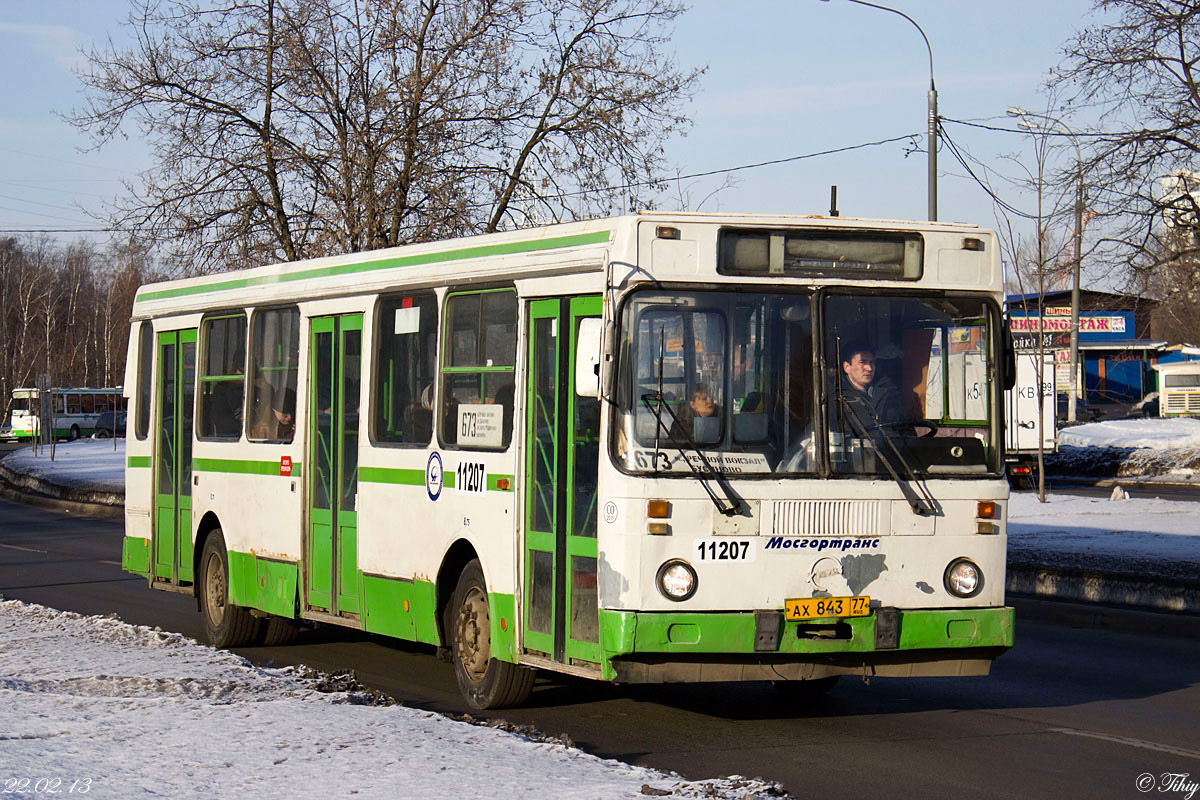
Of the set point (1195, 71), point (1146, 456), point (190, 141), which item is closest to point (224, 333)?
point (1195, 71)

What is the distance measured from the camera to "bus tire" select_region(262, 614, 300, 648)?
12.8m

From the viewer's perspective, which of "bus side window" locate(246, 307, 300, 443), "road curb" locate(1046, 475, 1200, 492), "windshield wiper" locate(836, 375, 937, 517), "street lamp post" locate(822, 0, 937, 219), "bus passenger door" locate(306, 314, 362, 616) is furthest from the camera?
"road curb" locate(1046, 475, 1200, 492)

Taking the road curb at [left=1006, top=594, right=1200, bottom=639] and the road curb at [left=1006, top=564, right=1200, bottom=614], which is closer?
the road curb at [left=1006, top=594, right=1200, bottom=639]

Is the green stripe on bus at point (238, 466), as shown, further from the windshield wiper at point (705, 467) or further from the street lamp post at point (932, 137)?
the street lamp post at point (932, 137)

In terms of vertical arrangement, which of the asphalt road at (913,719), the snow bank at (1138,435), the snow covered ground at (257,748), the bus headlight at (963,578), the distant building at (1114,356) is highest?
the distant building at (1114,356)

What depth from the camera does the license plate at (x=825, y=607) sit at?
26.8ft

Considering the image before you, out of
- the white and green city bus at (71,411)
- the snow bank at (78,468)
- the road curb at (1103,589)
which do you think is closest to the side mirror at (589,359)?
the road curb at (1103,589)

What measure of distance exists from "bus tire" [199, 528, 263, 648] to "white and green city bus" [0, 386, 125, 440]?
245 feet

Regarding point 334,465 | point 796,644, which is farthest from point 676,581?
point 334,465

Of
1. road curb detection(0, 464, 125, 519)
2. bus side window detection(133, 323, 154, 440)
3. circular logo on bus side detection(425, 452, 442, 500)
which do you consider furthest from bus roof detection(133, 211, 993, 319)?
road curb detection(0, 464, 125, 519)

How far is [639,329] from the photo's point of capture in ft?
26.8

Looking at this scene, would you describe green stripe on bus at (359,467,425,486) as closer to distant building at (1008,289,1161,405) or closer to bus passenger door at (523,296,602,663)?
bus passenger door at (523,296,602,663)

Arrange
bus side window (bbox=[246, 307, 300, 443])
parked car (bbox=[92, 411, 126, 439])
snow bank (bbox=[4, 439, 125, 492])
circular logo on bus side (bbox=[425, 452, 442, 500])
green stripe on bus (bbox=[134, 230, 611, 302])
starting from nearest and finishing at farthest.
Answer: green stripe on bus (bbox=[134, 230, 611, 302]) → circular logo on bus side (bbox=[425, 452, 442, 500]) → bus side window (bbox=[246, 307, 300, 443]) → snow bank (bbox=[4, 439, 125, 492]) → parked car (bbox=[92, 411, 126, 439])

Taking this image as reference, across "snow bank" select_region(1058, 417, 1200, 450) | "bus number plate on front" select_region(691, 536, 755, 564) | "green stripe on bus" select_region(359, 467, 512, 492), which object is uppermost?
"snow bank" select_region(1058, 417, 1200, 450)
